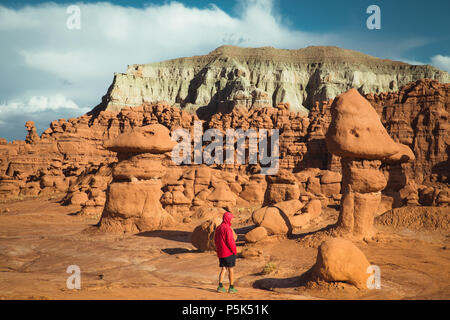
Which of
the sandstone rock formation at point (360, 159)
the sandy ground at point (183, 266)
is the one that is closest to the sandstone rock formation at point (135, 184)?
the sandy ground at point (183, 266)

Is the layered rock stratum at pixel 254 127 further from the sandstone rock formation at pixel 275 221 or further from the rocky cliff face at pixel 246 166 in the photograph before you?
the sandstone rock formation at pixel 275 221

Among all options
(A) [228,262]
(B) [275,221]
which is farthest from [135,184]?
(A) [228,262]

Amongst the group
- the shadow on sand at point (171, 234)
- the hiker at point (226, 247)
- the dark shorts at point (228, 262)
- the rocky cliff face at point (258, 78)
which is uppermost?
the rocky cliff face at point (258, 78)

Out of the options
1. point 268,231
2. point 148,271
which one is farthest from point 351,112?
point 148,271

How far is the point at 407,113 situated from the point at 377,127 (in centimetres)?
2985

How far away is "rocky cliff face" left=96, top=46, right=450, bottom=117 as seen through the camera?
6838 centimetres

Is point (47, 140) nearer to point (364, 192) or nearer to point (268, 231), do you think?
point (268, 231)

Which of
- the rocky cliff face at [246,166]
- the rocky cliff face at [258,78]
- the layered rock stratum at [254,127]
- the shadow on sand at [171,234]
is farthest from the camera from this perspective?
the rocky cliff face at [258,78]

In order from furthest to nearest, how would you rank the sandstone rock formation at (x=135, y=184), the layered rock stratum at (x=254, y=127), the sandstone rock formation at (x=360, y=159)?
the layered rock stratum at (x=254, y=127)
the sandstone rock formation at (x=135, y=184)
the sandstone rock formation at (x=360, y=159)

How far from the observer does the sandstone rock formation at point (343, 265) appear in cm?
566

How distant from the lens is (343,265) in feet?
18.6

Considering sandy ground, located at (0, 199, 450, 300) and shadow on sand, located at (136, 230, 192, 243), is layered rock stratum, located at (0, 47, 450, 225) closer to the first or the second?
shadow on sand, located at (136, 230, 192, 243)

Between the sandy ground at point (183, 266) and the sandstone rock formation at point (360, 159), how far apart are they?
0.68 m

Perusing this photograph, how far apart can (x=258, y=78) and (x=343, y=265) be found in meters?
73.3
